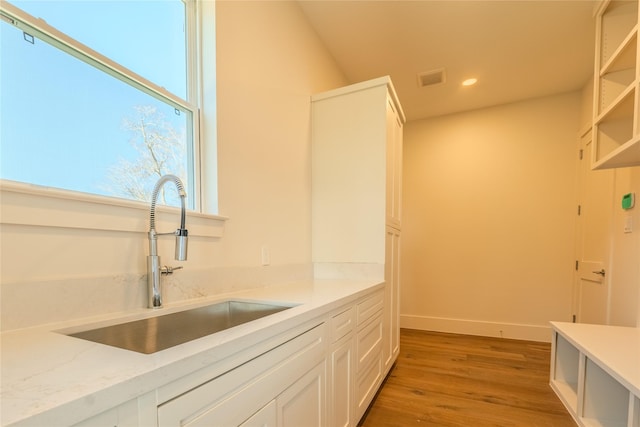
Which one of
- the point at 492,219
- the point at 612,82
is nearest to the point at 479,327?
the point at 492,219

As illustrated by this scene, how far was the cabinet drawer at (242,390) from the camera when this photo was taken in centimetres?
61

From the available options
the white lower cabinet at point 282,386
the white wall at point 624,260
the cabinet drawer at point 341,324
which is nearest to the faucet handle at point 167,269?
the white lower cabinet at point 282,386

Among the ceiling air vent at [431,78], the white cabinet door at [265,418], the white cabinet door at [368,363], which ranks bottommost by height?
the white cabinet door at [368,363]

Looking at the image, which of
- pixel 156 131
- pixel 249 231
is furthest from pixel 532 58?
pixel 156 131

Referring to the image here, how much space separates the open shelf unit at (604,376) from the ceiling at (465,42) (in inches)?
86.3

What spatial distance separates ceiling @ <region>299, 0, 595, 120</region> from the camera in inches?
82.0

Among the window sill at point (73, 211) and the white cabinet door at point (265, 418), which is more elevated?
the window sill at point (73, 211)

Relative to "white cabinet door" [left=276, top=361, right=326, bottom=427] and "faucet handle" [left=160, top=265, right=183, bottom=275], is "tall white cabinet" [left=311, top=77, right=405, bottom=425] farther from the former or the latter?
"faucet handle" [left=160, top=265, right=183, bottom=275]

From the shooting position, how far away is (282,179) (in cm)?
197

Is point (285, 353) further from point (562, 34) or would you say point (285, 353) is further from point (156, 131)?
point (562, 34)

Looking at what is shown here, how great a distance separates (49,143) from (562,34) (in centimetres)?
340

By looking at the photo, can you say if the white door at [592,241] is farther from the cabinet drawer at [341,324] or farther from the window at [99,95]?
the window at [99,95]

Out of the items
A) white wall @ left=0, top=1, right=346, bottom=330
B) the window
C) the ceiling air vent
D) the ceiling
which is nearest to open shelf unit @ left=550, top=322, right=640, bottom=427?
white wall @ left=0, top=1, right=346, bottom=330

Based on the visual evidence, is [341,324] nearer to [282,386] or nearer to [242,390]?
[282,386]
